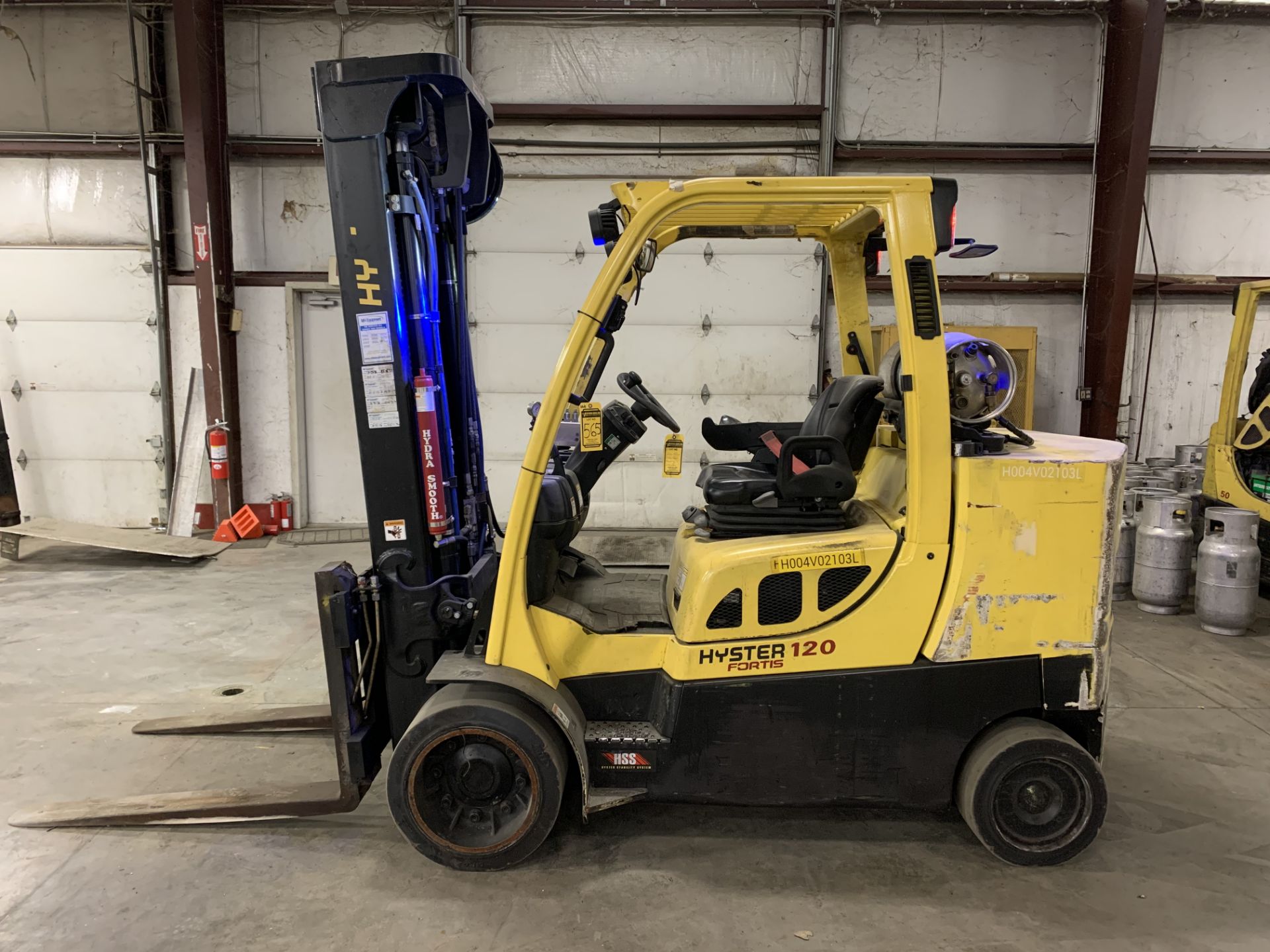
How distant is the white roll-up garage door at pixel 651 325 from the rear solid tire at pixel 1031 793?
6.02 m

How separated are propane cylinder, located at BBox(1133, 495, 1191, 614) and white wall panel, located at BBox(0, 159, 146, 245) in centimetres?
1077

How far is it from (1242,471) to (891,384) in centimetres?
566

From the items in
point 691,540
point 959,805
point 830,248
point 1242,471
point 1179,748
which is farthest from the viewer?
point 1242,471

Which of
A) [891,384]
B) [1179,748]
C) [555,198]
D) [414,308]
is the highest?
[555,198]

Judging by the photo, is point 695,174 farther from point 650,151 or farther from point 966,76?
point 966,76

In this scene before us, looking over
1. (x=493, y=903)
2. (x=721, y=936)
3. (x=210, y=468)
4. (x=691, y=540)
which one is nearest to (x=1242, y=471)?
(x=691, y=540)

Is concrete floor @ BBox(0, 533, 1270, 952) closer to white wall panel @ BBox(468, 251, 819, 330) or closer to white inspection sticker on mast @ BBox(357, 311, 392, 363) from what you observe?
white inspection sticker on mast @ BBox(357, 311, 392, 363)

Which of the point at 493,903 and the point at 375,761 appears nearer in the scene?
the point at 493,903

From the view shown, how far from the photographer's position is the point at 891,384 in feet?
10.00

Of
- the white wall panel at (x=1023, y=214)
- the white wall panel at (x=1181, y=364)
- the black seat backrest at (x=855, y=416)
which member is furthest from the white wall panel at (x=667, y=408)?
the black seat backrest at (x=855, y=416)

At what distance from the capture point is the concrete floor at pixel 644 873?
100 inches

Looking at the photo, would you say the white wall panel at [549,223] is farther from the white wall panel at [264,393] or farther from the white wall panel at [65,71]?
the white wall panel at [65,71]

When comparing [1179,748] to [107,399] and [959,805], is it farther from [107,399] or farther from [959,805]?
[107,399]

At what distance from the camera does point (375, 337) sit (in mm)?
2955
